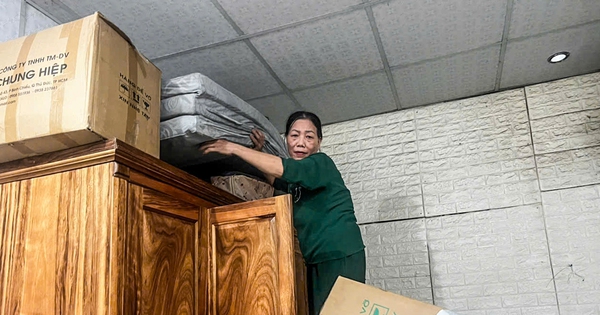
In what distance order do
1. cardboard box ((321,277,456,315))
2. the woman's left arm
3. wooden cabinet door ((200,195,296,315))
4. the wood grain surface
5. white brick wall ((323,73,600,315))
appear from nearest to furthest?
the wood grain surface, cardboard box ((321,277,456,315)), wooden cabinet door ((200,195,296,315)), the woman's left arm, white brick wall ((323,73,600,315))

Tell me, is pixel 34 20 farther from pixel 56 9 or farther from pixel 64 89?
pixel 64 89

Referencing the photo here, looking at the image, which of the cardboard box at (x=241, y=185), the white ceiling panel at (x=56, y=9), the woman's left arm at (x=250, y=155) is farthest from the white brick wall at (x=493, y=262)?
the white ceiling panel at (x=56, y=9)

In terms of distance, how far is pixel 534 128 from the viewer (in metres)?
3.12

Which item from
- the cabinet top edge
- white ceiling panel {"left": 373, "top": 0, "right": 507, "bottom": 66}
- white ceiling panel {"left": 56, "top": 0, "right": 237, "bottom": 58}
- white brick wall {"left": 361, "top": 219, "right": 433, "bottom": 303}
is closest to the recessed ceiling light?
white ceiling panel {"left": 373, "top": 0, "right": 507, "bottom": 66}

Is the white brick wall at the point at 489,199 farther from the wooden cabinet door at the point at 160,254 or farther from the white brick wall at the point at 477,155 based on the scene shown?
the wooden cabinet door at the point at 160,254

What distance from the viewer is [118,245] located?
1413 mm

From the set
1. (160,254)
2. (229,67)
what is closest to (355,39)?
(229,67)

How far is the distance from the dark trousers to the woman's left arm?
0.42 meters

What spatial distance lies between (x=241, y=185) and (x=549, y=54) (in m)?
1.81

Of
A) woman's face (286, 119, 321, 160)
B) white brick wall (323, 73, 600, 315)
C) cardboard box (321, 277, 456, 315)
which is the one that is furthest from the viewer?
white brick wall (323, 73, 600, 315)

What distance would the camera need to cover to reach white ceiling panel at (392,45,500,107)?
2.84 meters

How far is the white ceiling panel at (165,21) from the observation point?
2.21 metres

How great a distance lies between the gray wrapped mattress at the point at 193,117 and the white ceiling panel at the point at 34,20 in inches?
25.0

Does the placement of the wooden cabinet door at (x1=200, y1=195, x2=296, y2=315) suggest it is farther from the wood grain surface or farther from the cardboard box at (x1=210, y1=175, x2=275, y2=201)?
the wood grain surface
